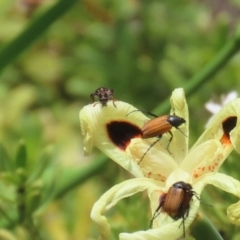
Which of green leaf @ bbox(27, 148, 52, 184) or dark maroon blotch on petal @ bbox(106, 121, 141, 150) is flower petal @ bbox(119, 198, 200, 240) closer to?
dark maroon blotch on petal @ bbox(106, 121, 141, 150)

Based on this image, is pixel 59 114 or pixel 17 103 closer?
pixel 17 103

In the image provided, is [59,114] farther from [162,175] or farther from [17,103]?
[162,175]

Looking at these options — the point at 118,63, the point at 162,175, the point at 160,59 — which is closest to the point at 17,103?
the point at 118,63

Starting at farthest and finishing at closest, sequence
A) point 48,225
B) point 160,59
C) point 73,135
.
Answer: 1. point 160,59
2. point 73,135
3. point 48,225

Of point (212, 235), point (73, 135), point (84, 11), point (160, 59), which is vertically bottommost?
point (212, 235)

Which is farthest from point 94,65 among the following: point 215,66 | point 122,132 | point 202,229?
point 202,229

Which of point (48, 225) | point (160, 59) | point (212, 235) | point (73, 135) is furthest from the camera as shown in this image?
point (160, 59)

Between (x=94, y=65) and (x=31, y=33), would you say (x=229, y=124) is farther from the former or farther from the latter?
(x=94, y=65)
